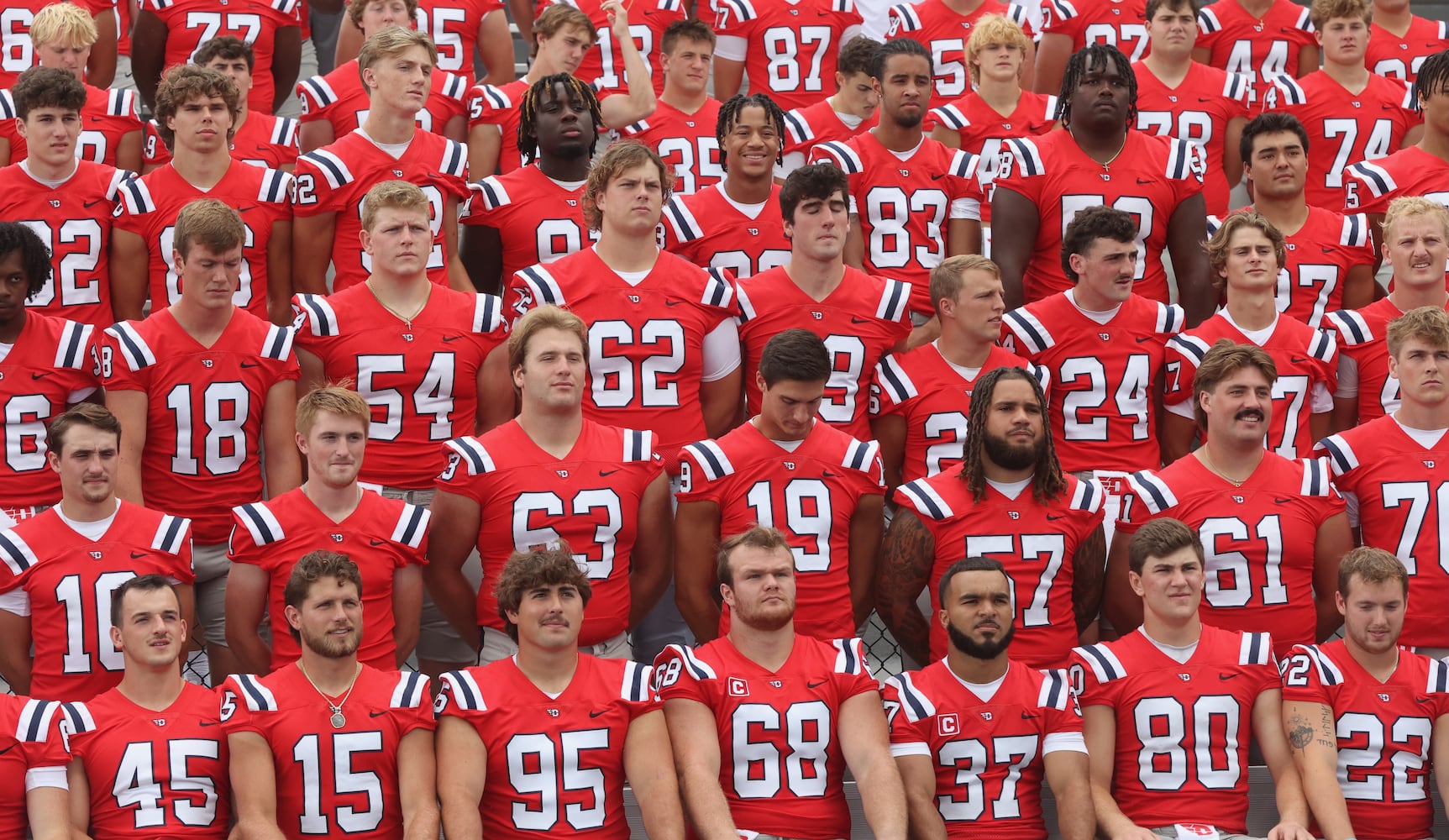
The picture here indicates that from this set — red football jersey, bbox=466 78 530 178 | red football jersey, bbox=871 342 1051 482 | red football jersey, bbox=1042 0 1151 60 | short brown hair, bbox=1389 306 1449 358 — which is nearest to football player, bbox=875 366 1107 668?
red football jersey, bbox=871 342 1051 482

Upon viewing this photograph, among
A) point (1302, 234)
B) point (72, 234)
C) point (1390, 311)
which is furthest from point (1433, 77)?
point (72, 234)

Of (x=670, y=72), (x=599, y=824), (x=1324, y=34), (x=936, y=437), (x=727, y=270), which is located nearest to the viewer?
(x=599, y=824)

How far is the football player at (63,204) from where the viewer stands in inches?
266

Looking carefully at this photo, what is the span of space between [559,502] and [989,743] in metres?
1.41

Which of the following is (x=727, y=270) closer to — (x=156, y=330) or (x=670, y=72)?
(x=670, y=72)

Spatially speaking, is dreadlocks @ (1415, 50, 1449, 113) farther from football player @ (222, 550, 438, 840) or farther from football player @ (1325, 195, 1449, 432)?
football player @ (222, 550, 438, 840)

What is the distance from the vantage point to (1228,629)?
586cm

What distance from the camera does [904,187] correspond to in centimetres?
720

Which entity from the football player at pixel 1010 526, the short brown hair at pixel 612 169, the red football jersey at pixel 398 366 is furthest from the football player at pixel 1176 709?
the red football jersey at pixel 398 366

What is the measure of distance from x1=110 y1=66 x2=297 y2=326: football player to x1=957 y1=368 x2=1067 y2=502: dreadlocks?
8.46 feet

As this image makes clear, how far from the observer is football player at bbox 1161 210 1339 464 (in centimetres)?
645

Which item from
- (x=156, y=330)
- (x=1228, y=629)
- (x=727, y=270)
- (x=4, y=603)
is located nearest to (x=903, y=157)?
(x=727, y=270)

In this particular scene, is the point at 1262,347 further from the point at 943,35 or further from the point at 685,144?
the point at 943,35

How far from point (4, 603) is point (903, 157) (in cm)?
358
